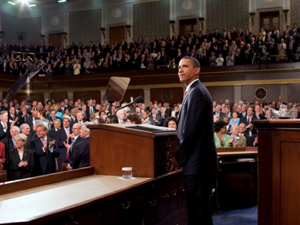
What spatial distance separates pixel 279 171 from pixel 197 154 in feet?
1.78

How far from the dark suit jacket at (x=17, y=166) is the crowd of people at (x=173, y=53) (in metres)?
10.5

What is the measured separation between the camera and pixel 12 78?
16.3m

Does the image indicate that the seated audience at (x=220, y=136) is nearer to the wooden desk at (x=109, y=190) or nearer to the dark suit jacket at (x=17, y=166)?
the wooden desk at (x=109, y=190)

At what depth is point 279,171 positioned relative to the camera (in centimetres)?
242

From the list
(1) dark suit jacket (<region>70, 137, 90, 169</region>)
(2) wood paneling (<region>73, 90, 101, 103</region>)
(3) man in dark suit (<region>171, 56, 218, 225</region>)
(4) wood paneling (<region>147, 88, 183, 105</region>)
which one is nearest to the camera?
(3) man in dark suit (<region>171, 56, 218, 225</region>)

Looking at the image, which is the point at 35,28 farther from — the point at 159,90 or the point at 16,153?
the point at 16,153

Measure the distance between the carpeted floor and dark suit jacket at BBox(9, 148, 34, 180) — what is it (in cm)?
238

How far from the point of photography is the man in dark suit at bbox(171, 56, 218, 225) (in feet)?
8.16

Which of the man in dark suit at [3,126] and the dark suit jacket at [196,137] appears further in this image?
the man in dark suit at [3,126]

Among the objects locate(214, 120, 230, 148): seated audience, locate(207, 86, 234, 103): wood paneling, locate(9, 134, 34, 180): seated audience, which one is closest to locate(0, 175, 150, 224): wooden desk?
locate(9, 134, 34, 180): seated audience

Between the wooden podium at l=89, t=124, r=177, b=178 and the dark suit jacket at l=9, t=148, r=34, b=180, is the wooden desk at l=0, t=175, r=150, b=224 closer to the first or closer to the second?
the wooden podium at l=89, t=124, r=177, b=178

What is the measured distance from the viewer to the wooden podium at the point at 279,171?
236cm

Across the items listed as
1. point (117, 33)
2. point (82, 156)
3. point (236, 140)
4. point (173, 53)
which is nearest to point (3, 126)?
point (82, 156)

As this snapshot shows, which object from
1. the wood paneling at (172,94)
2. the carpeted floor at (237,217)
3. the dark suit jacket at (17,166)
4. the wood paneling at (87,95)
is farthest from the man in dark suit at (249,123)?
the wood paneling at (87,95)
